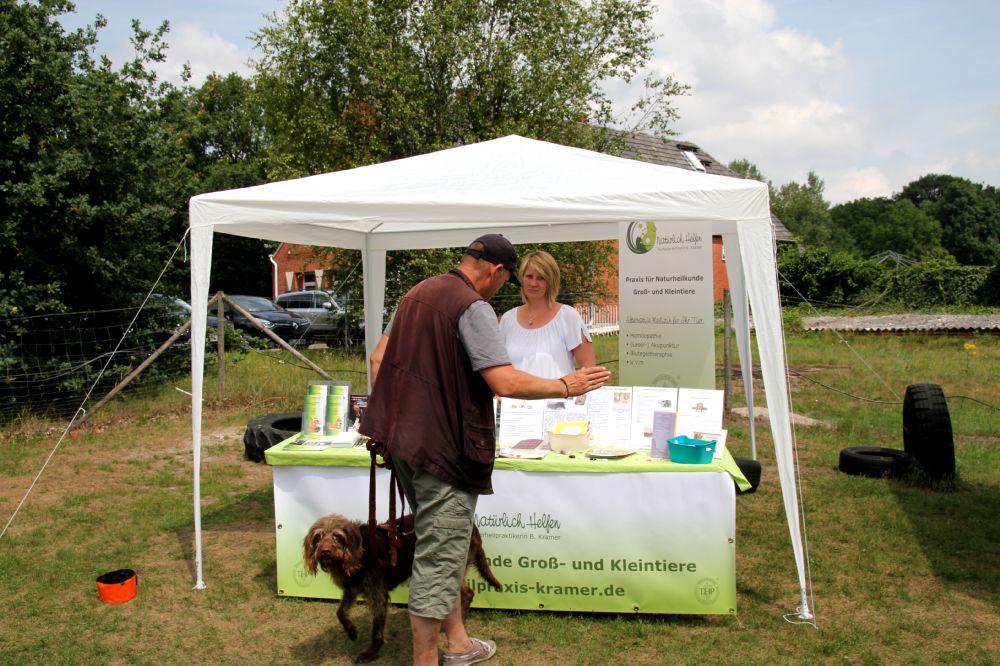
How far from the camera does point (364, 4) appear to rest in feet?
40.5

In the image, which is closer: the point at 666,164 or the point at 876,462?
the point at 876,462

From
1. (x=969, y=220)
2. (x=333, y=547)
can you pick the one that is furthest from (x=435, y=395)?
(x=969, y=220)

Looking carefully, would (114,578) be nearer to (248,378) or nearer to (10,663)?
(10,663)

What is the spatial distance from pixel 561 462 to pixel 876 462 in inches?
135

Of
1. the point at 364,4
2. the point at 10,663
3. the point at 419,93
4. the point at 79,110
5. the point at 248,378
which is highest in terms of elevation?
the point at 364,4

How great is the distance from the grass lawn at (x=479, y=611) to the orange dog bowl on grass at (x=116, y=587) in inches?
3.1

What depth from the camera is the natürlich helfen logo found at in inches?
212

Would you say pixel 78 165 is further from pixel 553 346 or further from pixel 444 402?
pixel 444 402

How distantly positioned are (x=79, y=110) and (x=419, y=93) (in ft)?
18.8

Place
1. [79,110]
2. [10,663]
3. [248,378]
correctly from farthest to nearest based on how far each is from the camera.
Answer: [248,378] → [79,110] → [10,663]

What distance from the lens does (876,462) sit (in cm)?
579

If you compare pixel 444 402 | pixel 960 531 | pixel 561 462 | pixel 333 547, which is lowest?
pixel 960 531

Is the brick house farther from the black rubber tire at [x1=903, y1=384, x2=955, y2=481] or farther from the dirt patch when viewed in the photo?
the black rubber tire at [x1=903, y1=384, x2=955, y2=481]

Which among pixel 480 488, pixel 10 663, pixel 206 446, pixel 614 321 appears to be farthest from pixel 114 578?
pixel 614 321
